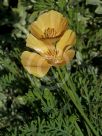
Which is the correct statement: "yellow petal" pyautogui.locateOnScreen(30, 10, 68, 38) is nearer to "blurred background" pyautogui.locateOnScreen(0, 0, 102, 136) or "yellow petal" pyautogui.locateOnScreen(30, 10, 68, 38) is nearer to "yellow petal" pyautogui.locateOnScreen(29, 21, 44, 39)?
"yellow petal" pyautogui.locateOnScreen(29, 21, 44, 39)

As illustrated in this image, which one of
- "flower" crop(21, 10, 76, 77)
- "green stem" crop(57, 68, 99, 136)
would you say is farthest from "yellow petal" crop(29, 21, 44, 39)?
"green stem" crop(57, 68, 99, 136)

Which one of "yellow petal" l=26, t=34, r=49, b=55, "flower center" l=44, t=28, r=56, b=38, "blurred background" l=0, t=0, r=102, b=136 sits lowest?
"blurred background" l=0, t=0, r=102, b=136

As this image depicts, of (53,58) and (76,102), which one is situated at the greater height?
(53,58)

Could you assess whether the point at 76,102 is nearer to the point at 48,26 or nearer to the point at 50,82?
the point at 48,26

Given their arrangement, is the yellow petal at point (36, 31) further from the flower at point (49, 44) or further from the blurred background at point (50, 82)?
the blurred background at point (50, 82)

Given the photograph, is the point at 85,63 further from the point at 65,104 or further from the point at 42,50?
the point at 42,50

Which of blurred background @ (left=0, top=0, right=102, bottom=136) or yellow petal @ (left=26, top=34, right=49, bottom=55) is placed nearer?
yellow petal @ (left=26, top=34, right=49, bottom=55)

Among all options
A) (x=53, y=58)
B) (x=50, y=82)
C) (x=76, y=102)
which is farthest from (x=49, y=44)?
(x=50, y=82)

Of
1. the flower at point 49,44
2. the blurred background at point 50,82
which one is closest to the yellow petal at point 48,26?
the flower at point 49,44
